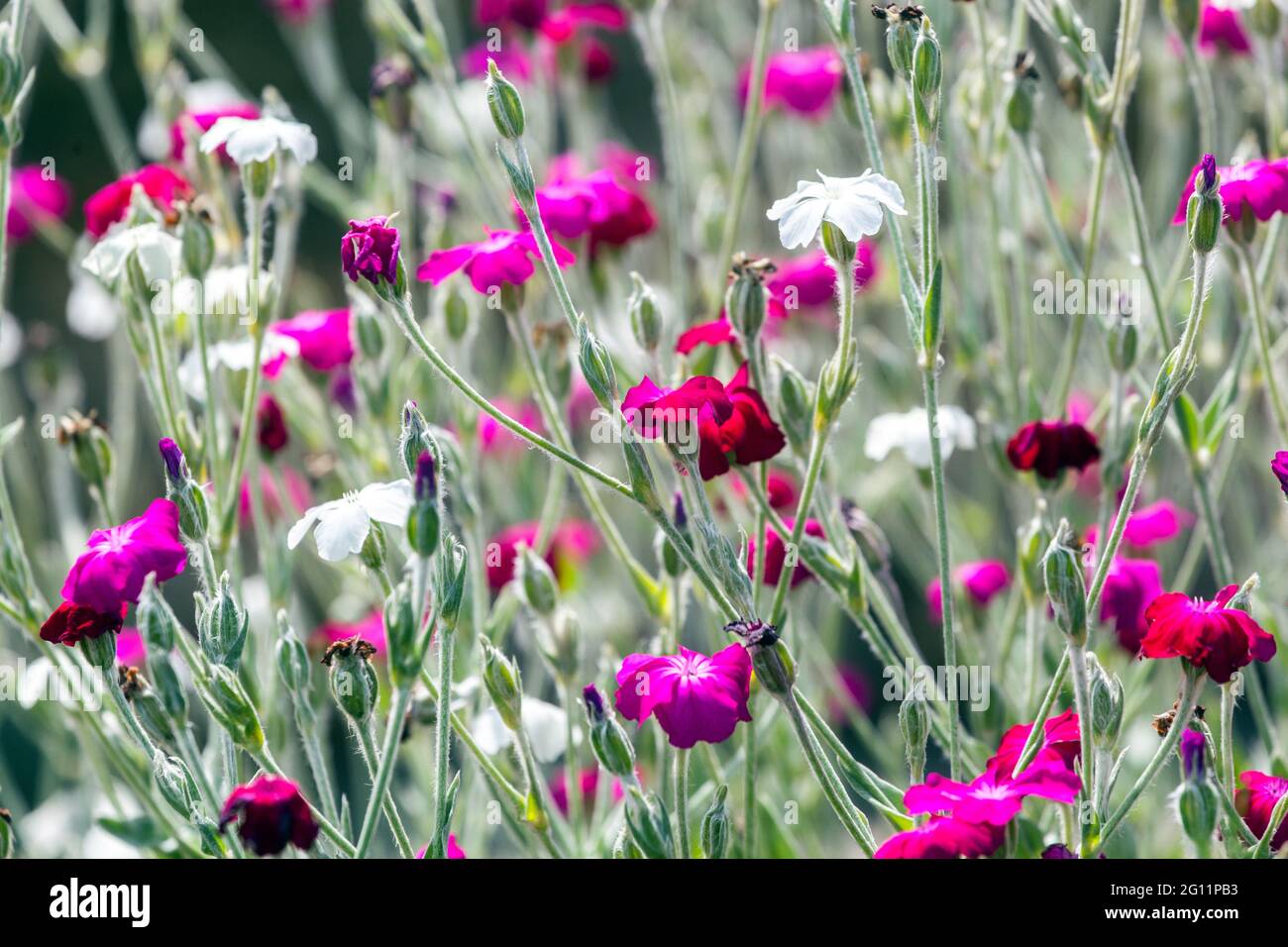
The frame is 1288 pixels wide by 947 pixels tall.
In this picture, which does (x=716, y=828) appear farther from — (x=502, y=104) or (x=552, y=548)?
(x=552, y=548)

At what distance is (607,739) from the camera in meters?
0.80

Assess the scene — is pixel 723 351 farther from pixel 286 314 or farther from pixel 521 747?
pixel 286 314

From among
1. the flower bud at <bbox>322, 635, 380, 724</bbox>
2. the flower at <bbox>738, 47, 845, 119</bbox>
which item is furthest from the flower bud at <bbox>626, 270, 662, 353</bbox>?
the flower at <bbox>738, 47, 845, 119</bbox>

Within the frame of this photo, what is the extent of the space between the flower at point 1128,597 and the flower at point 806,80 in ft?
1.94

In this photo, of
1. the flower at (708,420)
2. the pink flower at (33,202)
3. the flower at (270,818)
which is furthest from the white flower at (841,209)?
the pink flower at (33,202)

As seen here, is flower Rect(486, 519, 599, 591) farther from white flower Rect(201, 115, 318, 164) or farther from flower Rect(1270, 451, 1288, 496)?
flower Rect(1270, 451, 1288, 496)

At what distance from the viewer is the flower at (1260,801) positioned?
82 cm

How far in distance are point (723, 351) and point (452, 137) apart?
523 mm

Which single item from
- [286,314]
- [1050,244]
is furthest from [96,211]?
[286,314]

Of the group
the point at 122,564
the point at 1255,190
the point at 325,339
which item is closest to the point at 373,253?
the point at 122,564

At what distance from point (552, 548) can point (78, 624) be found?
675 millimetres

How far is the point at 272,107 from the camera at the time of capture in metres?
1.14

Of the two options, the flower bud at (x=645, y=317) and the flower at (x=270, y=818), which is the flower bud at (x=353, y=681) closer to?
the flower at (x=270, y=818)

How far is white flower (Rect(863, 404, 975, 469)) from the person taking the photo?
1130 millimetres
